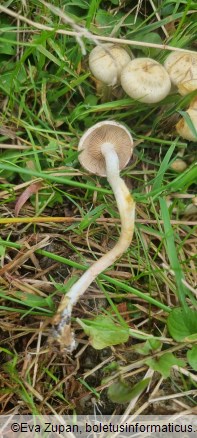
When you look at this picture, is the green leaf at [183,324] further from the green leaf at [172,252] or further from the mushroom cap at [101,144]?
the mushroom cap at [101,144]

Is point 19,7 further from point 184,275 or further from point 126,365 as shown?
point 126,365

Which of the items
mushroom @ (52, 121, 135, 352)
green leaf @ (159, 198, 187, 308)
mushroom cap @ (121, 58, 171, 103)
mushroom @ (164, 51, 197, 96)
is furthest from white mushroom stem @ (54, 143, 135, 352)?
mushroom @ (164, 51, 197, 96)

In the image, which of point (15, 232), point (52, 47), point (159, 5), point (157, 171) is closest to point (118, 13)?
point (159, 5)

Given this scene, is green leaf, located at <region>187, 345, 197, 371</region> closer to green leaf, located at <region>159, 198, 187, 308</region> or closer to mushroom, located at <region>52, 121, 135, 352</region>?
green leaf, located at <region>159, 198, 187, 308</region>

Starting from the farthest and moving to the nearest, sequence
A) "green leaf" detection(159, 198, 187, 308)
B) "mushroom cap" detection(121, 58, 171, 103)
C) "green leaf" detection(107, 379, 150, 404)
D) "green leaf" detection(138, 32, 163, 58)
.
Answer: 1. "green leaf" detection(138, 32, 163, 58)
2. "mushroom cap" detection(121, 58, 171, 103)
3. "green leaf" detection(159, 198, 187, 308)
4. "green leaf" detection(107, 379, 150, 404)

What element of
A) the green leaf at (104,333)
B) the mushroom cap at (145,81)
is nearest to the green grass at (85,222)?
the green leaf at (104,333)
